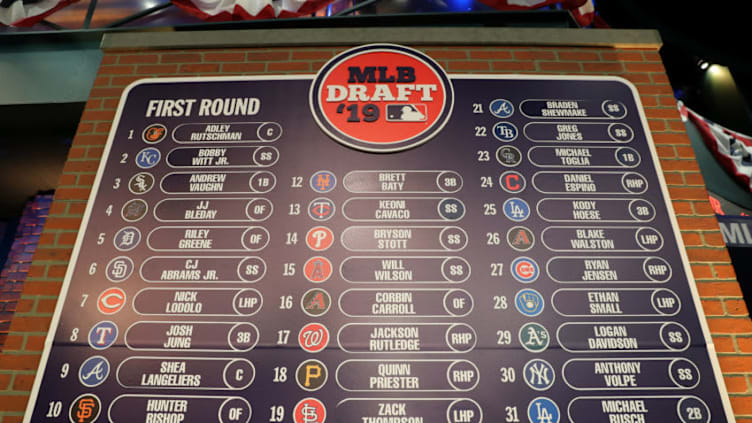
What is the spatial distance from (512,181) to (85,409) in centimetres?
219

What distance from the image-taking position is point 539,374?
2.00 metres

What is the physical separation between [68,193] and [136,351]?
3.29 ft

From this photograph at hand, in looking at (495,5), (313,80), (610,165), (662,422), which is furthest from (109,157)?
(662,422)

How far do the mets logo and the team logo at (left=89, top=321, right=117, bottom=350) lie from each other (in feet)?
4.56

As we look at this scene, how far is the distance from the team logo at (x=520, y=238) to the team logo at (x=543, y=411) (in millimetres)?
678

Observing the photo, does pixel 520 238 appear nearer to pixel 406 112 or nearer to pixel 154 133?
pixel 406 112

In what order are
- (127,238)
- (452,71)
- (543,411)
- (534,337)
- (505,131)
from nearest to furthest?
(543,411)
(534,337)
(127,238)
(505,131)
(452,71)

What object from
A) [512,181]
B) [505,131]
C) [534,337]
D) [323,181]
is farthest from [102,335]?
[505,131]

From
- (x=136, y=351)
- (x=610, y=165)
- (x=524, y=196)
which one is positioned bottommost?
(x=136, y=351)

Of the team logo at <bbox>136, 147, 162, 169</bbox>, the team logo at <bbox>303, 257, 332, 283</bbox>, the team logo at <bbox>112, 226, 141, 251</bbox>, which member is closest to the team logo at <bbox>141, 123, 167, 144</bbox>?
the team logo at <bbox>136, 147, 162, 169</bbox>

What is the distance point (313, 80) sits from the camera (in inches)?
106

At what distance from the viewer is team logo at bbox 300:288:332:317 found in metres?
2.13

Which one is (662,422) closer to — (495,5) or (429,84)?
(429,84)

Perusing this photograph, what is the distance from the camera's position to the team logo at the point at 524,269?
2.19m
